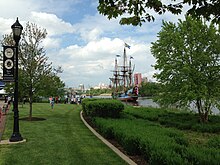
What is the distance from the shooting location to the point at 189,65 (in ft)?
50.9

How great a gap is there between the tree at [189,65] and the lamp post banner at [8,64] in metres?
9.37

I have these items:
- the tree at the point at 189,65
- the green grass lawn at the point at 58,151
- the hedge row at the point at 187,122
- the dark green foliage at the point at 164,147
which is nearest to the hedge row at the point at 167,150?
the dark green foliage at the point at 164,147

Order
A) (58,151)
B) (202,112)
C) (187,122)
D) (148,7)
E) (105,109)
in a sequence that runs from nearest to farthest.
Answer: (148,7) < (58,151) < (105,109) < (187,122) < (202,112)

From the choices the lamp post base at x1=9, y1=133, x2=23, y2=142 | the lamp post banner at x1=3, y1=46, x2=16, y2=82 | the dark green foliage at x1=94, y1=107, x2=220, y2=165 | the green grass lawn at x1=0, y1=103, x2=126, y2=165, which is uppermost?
the lamp post banner at x1=3, y1=46, x2=16, y2=82

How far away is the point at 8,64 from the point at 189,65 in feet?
34.4

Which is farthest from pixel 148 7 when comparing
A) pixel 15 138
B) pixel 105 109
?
pixel 105 109

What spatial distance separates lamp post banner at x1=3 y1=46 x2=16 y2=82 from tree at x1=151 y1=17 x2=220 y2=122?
30.7ft

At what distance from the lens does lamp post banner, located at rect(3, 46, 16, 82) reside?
Answer: 10.3 metres

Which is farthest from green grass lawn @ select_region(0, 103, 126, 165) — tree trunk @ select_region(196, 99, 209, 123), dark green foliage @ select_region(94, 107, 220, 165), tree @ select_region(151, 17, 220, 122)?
tree trunk @ select_region(196, 99, 209, 123)

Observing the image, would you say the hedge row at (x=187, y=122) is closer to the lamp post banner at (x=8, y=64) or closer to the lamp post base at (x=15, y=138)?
the lamp post base at (x=15, y=138)

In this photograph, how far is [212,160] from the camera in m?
4.53

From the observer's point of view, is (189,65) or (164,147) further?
(189,65)

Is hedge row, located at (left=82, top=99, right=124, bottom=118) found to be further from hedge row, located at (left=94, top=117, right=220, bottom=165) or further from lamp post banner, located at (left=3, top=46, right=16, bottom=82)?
lamp post banner, located at (left=3, top=46, right=16, bottom=82)

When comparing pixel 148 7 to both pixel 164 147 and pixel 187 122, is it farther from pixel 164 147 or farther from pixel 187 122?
pixel 187 122
